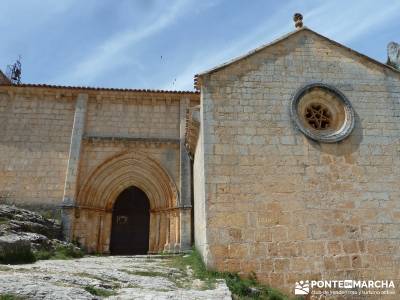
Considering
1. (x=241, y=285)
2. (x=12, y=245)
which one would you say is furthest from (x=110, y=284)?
(x=12, y=245)

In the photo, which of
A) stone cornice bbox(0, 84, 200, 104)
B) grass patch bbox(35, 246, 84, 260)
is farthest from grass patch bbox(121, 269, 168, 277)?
stone cornice bbox(0, 84, 200, 104)

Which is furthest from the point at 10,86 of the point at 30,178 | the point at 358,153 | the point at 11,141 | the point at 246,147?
the point at 358,153

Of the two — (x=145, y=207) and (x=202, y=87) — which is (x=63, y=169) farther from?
(x=202, y=87)

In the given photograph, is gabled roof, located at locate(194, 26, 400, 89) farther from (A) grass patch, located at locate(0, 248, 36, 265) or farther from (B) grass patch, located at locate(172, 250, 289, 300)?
(A) grass patch, located at locate(0, 248, 36, 265)

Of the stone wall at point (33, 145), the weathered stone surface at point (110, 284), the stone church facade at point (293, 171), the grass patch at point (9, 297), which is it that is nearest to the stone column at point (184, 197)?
the stone church facade at point (293, 171)

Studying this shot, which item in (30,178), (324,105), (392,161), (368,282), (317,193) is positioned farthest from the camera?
(30,178)

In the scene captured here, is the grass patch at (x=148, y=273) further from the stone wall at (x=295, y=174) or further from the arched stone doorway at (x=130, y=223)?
the arched stone doorway at (x=130, y=223)

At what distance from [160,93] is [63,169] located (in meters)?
4.22

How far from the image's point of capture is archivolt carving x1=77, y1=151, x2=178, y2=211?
439 inches

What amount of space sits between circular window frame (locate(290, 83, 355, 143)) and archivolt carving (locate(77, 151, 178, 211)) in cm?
506

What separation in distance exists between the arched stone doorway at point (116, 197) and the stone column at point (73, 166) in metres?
0.14

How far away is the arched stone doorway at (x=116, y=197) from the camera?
1066 cm

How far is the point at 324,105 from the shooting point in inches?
315

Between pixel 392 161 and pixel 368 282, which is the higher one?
pixel 392 161
